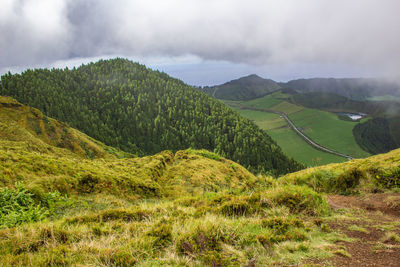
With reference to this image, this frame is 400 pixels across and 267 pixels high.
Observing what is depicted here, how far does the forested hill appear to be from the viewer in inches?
4936

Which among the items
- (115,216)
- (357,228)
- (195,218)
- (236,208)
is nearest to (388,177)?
(357,228)

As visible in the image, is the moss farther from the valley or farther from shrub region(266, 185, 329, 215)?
shrub region(266, 185, 329, 215)

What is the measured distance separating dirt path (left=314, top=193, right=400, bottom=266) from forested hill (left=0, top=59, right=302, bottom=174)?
111539 millimetres

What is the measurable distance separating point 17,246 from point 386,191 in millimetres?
12710

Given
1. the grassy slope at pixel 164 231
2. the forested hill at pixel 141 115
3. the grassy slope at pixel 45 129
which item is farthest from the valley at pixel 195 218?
the forested hill at pixel 141 115

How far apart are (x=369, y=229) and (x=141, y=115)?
160 meters

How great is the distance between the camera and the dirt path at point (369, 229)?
4.28 meters

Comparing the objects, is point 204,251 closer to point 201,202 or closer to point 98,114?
point 201,202

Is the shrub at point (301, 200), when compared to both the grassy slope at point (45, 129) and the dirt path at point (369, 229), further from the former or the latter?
the grassy slope at point (45, 129)

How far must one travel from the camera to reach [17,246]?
4.61 metres

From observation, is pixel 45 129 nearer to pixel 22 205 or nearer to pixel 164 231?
pixel 22 205

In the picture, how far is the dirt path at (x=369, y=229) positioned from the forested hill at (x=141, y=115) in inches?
4391

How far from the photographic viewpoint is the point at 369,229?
5641 mm

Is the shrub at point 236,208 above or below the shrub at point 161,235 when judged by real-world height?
below
